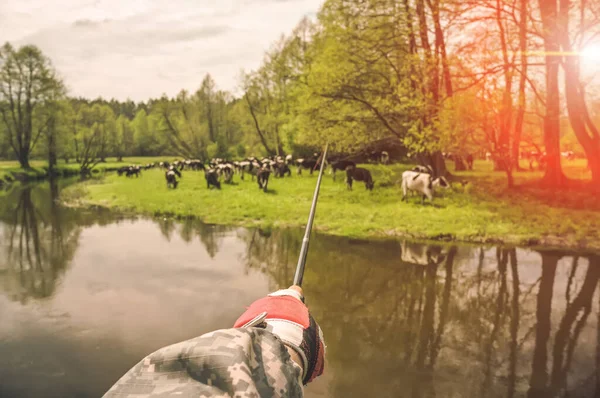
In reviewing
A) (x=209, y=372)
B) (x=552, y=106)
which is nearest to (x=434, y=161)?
(x=552, y=106)

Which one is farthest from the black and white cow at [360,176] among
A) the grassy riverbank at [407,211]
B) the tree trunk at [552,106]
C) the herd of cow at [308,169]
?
the tree trunk at [552,106]

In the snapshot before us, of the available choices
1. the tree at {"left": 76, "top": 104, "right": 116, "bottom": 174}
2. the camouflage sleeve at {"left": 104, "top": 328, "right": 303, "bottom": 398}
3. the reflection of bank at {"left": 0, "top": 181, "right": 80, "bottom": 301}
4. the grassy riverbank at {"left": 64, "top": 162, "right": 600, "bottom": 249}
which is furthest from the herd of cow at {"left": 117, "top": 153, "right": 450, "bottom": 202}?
the tree at {"left": 76, "top": 104, "right": 116, "bottom": 174}

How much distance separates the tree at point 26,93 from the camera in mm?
38281

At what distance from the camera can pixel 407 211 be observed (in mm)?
14508

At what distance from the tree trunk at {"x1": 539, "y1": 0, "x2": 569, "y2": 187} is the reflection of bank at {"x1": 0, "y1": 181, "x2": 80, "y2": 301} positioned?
694 inches

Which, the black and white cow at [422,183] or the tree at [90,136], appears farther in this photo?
the tree at [90,136]

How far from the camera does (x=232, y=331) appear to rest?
1102mm

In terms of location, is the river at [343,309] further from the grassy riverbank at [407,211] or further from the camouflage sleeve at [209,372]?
the camouflage sleeve at [209,372]

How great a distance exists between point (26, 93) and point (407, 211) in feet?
138

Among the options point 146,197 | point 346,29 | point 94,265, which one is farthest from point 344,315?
point 146,197

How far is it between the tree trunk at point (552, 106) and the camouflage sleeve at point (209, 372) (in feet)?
57.1

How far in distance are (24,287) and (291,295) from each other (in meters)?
9.12

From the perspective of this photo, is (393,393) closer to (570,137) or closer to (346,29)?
(346,29)

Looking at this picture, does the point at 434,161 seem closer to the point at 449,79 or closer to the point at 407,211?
the point at 449,79
